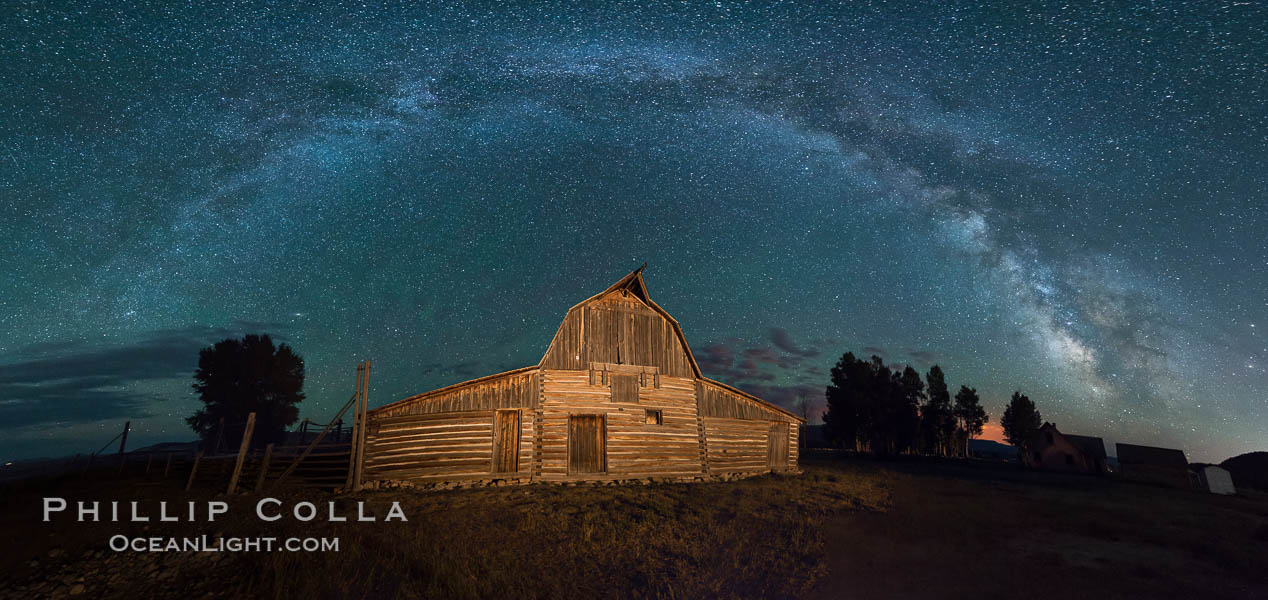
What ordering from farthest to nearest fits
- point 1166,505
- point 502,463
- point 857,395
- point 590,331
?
point 857,395 → point 590,331 → point 1166,505 → point 502,463

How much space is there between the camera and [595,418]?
19156 millimetres

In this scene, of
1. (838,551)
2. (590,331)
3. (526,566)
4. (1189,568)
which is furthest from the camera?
(590,331)

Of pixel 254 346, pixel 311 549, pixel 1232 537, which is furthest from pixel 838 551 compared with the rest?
pixel 254 346

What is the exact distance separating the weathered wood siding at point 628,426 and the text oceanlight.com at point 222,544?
9481 millimetres

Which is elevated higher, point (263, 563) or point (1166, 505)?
point (263, 563)

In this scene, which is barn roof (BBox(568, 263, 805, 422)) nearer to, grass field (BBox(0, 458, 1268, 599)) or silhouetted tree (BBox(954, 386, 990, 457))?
grass field (BBox(0, 458, 1268, 599))

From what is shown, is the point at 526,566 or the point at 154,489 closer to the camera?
the point at 526,566

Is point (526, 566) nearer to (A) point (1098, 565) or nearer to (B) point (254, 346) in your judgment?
(A) point (1098, 565)

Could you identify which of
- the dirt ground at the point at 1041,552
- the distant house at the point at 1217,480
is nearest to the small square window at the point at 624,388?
the dirt ground at the point at 1041,552

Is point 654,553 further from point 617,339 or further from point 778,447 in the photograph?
point 778,447

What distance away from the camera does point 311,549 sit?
27.0 feet

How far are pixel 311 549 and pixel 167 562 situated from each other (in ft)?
7.27

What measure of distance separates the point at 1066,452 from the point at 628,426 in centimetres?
5087

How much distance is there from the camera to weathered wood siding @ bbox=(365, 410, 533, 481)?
16.2 m
